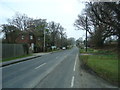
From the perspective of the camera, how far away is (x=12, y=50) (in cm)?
3381

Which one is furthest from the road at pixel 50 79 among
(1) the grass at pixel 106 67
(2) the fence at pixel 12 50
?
(2) the fence at pixel 12 50

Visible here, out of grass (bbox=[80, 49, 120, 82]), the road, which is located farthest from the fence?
the road

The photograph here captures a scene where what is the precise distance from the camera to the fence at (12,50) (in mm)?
30055

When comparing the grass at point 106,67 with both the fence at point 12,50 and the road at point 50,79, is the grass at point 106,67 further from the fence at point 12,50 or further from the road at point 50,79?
the fence at point 12,50

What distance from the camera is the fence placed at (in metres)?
30.1

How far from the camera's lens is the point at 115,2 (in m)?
10.4

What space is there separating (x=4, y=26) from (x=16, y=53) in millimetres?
29038

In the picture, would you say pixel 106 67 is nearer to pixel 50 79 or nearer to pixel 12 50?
pixel 50 79

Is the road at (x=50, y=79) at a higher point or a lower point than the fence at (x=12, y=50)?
lower

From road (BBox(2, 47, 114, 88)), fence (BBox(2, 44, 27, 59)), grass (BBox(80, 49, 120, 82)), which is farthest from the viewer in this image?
fence (BBox(2, 44, 27, 59))

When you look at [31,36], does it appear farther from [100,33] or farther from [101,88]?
[101,88]

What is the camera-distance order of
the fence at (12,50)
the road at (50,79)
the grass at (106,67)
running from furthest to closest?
the fence at (12,50) → the grass at (106,67) → the road at (50,79)

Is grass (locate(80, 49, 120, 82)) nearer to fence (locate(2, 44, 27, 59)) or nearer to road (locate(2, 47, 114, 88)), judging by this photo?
road (locate(2, 47, 114, 88))

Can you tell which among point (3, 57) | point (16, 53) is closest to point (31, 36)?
point (16, 53)
